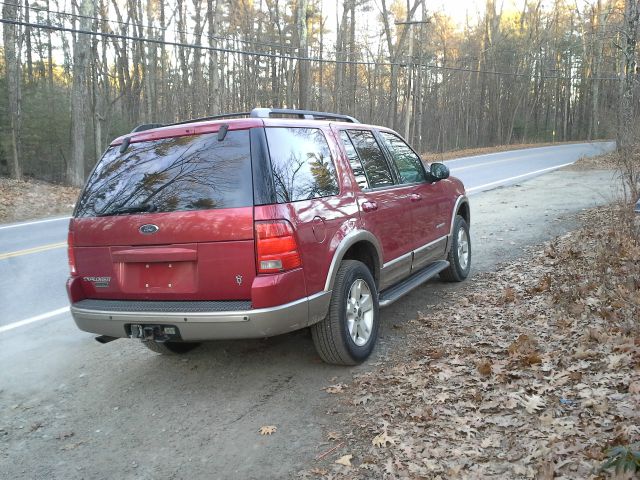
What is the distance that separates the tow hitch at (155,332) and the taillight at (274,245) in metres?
0.78

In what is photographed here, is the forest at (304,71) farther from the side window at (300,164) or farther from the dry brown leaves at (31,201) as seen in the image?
the side window at (300,164)

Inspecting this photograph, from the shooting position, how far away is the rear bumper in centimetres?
358

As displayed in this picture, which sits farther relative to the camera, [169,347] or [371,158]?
[371,158]

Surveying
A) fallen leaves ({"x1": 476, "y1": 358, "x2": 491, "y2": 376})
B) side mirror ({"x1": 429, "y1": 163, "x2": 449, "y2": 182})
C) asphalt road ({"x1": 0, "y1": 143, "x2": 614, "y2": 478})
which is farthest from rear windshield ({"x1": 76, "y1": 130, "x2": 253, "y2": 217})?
side mirror ({"x1": 429, "y1": 163, "x2": 449, "y2": 182})

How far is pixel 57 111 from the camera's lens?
26656mm

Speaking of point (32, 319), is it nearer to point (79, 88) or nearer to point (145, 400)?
point (145, 400)

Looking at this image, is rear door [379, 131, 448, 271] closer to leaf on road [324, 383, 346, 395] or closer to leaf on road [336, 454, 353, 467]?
leaf on road [324, 383, 346, 395]

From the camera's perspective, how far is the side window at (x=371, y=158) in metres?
5.01

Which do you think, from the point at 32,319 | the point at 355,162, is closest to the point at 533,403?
the point at 355,162

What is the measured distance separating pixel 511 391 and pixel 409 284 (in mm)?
1862

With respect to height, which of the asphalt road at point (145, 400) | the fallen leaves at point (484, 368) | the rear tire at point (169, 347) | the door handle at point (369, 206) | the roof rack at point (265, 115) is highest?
the roof rack at point (265, 115)

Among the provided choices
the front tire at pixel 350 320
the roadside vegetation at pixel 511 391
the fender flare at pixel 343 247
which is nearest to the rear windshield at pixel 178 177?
the fender flare at pixel 343 247

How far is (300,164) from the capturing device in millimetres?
4098

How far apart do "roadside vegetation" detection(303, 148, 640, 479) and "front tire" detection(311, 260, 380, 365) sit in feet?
0.76
